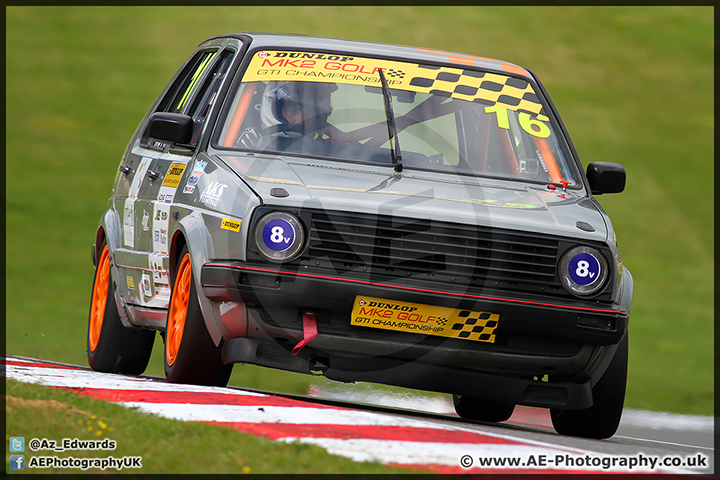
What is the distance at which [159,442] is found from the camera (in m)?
4.72

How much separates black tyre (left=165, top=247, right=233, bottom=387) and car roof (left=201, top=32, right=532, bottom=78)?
1603mm

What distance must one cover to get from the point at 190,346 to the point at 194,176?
98 cm

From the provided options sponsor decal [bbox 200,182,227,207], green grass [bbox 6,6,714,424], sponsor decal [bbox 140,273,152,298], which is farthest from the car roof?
green grass [bbox 6,6,714,424]

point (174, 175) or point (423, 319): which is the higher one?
point (174, 175)

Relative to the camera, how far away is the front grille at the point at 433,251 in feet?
19.5

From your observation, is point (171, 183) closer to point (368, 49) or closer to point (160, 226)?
point (160, 226)

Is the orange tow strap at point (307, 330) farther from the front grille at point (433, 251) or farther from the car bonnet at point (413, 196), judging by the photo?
the car bonnet at point (413, 196)

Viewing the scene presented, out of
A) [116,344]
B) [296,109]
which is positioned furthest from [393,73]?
[116,344]

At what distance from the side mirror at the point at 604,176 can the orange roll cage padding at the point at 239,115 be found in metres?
2.05

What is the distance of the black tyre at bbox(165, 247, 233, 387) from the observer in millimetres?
6227

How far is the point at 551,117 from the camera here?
7645 mm

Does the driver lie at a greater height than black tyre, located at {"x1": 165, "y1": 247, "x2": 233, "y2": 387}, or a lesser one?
greater

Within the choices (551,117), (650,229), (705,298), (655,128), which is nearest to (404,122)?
(551,117)

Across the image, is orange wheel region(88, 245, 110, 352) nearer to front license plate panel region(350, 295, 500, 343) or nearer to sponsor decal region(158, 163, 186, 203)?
sponsor decal region(158, 163, 186, 203)
